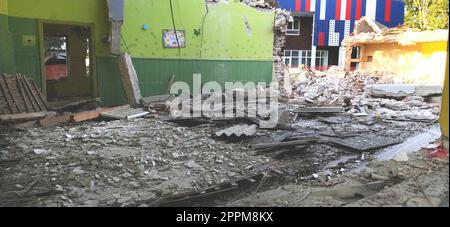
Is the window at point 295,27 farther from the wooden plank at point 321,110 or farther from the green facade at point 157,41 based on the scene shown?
the wooden plank at point 321,110

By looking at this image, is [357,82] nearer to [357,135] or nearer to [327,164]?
[357,135]

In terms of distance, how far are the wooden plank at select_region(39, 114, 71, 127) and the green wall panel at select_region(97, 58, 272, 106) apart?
2528mm

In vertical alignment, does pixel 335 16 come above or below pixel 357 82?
above

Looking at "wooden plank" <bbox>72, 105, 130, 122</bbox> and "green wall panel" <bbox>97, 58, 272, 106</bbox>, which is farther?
"green wall panel" <bbox>97, 58, 272, 106</bbox>

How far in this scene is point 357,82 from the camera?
20.9 metres

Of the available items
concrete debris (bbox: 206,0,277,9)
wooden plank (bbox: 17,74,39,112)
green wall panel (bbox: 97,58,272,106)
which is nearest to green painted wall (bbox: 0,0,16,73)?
wooden plank (bbox: 17,74,39,112)

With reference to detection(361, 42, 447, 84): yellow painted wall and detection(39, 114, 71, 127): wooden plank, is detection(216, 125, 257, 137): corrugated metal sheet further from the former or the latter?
detection(361, 42, 447, 84): yellow painted wall

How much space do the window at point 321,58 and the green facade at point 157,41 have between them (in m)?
21.3

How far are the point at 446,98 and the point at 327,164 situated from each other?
324 centimetres

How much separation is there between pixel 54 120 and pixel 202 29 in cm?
688

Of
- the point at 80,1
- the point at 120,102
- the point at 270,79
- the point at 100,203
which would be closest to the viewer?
the point at 100,203

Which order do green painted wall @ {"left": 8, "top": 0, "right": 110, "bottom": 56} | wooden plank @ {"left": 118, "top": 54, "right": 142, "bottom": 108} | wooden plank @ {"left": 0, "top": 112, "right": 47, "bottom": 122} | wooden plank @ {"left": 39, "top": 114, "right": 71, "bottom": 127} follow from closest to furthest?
wooden plank @ {"left": 0, "top": 112, "right": 47, "bottom": 122}, wooden plank @ {"left": 39, "top": 114, "right": 71, "bottom": 127}, green painted wall @ {"left": 8, "top": 0, "right": 110, "bottom": 56}, wooden plank @ {"left": 118, "top": 54, "right": 142, "bottom": 108}

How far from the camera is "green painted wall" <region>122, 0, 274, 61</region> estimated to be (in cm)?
1225
